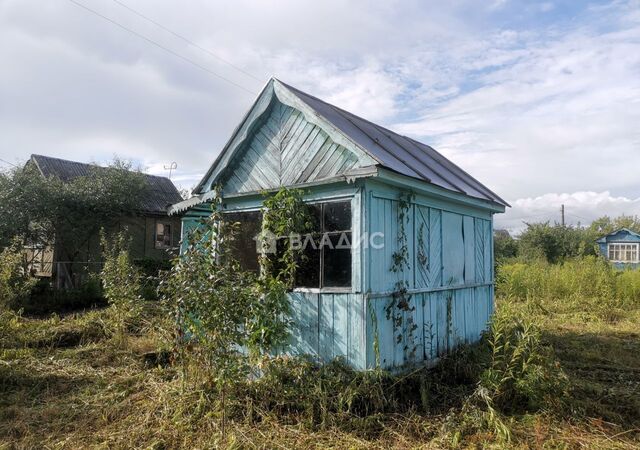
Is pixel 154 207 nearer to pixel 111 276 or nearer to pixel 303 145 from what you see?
pixel 111 276

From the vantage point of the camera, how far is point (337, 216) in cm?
591

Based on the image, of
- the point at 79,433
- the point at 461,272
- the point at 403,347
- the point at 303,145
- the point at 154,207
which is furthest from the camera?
the point at 154,207

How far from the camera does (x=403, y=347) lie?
6.02m

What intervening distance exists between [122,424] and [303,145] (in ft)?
14.1

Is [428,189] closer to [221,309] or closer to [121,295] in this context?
[221,309]

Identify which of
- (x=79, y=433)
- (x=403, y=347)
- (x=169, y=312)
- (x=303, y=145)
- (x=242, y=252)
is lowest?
(x=79, y=433)

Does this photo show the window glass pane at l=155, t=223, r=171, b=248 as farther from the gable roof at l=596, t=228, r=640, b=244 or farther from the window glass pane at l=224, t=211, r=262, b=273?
the gable roof at l=596, t=228, r=640, b=244

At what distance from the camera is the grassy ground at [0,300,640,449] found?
457cm

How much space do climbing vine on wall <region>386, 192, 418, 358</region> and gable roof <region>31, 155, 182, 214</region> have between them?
15635 millimetres

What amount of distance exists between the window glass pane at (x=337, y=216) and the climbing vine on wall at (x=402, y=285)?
0.81 metres

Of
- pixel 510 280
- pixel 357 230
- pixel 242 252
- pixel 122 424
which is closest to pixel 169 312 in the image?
pixel 122 424

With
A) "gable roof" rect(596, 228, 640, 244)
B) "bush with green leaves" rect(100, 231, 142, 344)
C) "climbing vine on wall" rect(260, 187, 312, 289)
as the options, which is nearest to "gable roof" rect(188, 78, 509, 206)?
"climbing vine on wall" rect(260, 187, 312, 289)

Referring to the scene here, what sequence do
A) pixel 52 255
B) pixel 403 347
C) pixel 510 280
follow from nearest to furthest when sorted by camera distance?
pixel 403 347
pixel 510 280
pixel 52 255

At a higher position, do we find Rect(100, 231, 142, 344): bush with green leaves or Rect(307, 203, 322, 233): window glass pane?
Rect(307, 203, 322, 233): window glass pane
